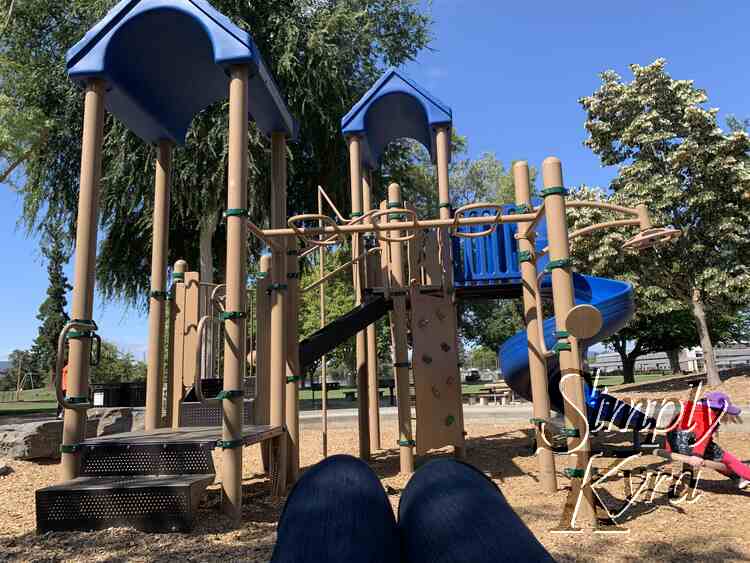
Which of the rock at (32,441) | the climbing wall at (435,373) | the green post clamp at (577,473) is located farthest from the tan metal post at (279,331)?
the rock at (32,441)

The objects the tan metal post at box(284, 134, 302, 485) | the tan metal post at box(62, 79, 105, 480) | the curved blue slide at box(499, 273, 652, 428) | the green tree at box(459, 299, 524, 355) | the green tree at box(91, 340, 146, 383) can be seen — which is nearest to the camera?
the tan metal post at box(62, 79, 105, 480)

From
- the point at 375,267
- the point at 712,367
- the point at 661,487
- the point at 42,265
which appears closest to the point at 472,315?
the point at 712,367

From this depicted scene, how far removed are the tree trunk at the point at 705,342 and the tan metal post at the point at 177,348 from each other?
1671 cm

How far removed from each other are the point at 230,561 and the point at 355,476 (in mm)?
2378

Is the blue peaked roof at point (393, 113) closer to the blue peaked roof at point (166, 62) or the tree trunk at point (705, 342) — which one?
the blue peaked roof at point (166, 62)

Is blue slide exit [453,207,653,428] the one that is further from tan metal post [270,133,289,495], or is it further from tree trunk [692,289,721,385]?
tree trunk [692,289,721,385]

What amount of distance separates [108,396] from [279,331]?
12.9 metres

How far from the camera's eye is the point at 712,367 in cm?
1730

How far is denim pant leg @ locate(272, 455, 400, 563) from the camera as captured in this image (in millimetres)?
1113

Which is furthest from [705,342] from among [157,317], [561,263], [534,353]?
[157,317]

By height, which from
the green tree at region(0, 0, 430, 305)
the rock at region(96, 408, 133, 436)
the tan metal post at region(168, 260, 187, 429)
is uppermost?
the green tree at region(0, 0, 430, 305)

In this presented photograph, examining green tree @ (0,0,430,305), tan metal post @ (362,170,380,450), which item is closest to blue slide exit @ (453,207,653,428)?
tan metal post @ (362,170,380,450)

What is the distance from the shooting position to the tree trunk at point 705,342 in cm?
1726

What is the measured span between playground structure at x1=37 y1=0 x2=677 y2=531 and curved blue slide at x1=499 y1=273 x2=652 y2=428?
50 millimetres
